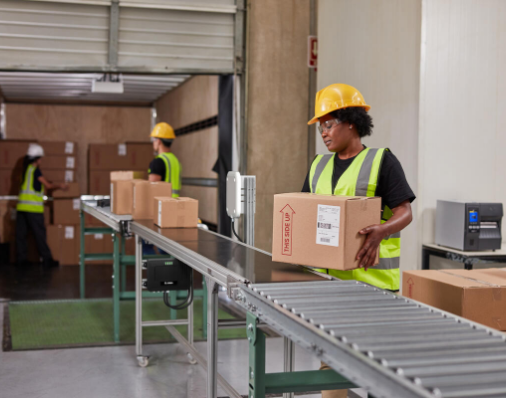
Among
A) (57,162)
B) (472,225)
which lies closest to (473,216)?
(472,225)

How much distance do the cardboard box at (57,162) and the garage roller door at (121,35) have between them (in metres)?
4.37

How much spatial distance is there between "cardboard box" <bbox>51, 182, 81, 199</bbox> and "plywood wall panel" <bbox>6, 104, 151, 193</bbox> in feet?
3.94

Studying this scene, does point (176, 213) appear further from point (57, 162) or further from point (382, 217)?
point (57, 162)

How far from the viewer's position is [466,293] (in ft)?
7.55

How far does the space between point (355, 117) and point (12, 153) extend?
326 inches

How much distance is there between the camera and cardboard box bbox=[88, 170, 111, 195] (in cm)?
1003

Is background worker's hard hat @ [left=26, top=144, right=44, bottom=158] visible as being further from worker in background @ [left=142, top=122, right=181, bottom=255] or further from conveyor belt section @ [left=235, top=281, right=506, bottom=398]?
conveyor belt section @ [left=235, top=281, right=506, bottom=398]

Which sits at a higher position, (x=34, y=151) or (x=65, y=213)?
(x=34, y=151)

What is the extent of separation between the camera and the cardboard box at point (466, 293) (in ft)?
7.59

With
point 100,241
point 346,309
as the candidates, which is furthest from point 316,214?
point 100,241

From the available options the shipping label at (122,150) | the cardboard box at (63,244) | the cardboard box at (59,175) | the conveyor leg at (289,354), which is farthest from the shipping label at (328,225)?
the cardboard box at (59,175)

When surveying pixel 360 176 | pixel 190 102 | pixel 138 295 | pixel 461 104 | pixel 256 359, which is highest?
pixel 190 102

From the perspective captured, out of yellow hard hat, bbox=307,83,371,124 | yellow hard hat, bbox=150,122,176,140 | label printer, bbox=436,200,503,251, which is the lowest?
label printer, bbox=436,200,503,251

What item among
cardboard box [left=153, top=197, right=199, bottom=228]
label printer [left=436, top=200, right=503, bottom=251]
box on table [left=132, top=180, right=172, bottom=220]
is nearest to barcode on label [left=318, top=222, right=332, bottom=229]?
cardboard box [left=153, top=197, right=199, bottom=228]
